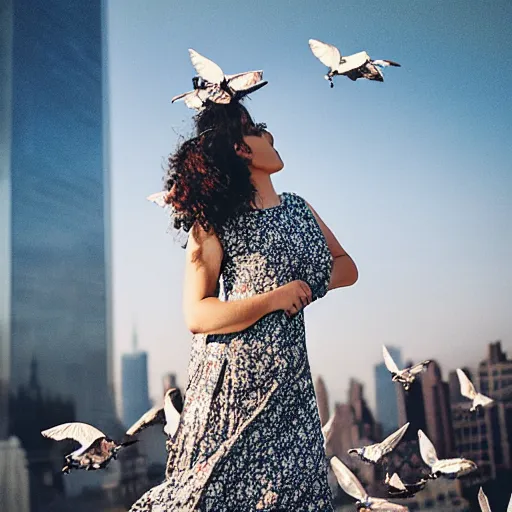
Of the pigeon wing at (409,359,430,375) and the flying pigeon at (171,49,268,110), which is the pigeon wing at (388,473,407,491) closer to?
the pigeon wing at (409,359,430,375)

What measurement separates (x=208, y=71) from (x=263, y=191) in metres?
0.22

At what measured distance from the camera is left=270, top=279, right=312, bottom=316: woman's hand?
3.73 feet

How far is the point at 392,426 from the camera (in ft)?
19.3

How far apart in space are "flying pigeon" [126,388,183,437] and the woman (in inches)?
9.4

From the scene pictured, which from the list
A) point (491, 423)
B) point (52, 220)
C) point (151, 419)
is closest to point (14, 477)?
point (52, 220)

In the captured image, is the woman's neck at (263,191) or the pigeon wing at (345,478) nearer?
the woman's neck at (263,191)

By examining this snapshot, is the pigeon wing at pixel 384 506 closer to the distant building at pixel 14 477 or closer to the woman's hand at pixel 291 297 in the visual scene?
the woman's hand at pixel 291 297

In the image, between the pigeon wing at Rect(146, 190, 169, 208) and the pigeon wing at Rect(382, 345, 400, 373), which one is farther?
the pigeon wing at Rect(382, 345, 400, 373)

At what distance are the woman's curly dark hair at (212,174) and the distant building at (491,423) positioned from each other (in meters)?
2.60

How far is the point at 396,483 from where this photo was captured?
1.82 meters

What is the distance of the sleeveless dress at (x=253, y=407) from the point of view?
1.08 m

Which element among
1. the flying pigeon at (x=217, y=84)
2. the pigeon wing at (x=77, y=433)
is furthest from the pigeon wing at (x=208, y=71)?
the pigeon wing at (x=77, y=433)

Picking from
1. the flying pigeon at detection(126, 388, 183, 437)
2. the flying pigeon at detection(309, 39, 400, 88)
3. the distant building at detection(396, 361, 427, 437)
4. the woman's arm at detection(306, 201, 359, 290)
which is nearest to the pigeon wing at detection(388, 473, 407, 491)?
the flying pigeon at detection(126, 388, 183, 437)

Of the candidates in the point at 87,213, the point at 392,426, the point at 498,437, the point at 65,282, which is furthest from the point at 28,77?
the point at 498,437
